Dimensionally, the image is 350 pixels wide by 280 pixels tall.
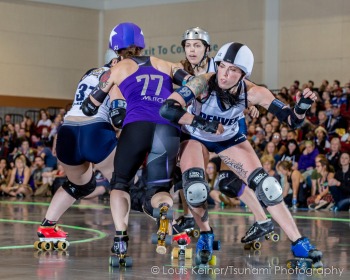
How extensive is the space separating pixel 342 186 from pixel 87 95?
762cm

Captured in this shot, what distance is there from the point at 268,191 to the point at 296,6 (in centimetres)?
1578

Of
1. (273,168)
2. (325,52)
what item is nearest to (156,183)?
(273,168)

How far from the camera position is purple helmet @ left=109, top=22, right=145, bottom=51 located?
21.2 ft

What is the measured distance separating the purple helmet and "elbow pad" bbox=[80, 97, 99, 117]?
0.49 m

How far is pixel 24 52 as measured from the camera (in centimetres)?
2422

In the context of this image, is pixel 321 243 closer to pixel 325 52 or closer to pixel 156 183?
pixel 156 183

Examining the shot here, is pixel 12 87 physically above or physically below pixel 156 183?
above

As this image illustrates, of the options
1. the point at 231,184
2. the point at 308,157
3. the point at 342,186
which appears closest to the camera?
the point at 231,184

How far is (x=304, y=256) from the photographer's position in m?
6.04

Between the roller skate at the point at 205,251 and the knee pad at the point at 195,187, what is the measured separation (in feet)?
1.19

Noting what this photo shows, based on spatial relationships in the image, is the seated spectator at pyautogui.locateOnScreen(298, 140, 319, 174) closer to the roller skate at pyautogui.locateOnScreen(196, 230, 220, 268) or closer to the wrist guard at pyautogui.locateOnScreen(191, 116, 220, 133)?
the roller skate at pyautogui.locateOnScreen(196, 230, 220, 268)

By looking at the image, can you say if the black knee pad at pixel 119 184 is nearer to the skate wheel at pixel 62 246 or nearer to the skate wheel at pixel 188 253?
the skate wheel at pixel 188 253

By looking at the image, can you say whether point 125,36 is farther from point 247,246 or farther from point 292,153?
point 292,153

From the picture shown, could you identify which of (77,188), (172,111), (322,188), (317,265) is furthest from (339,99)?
(172,111)
